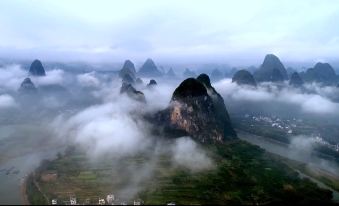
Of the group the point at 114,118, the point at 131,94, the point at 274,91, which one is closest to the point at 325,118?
the point at 274,91

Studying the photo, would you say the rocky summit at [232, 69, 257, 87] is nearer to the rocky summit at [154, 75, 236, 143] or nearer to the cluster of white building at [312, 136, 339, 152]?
the cluster of white building at [312, 136, 339, 152]

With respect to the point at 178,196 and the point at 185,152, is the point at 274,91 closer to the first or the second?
the point at 185,152

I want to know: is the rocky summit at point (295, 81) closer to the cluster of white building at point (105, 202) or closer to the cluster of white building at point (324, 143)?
the cluster of white building at point (324, 143)

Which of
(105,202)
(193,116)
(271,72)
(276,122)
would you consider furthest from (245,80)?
(105,202)

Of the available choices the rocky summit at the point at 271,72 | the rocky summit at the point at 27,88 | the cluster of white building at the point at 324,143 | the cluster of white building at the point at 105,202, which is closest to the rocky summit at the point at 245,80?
the rocky summit at the point at 271,72

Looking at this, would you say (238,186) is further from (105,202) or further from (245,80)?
(245,80)
